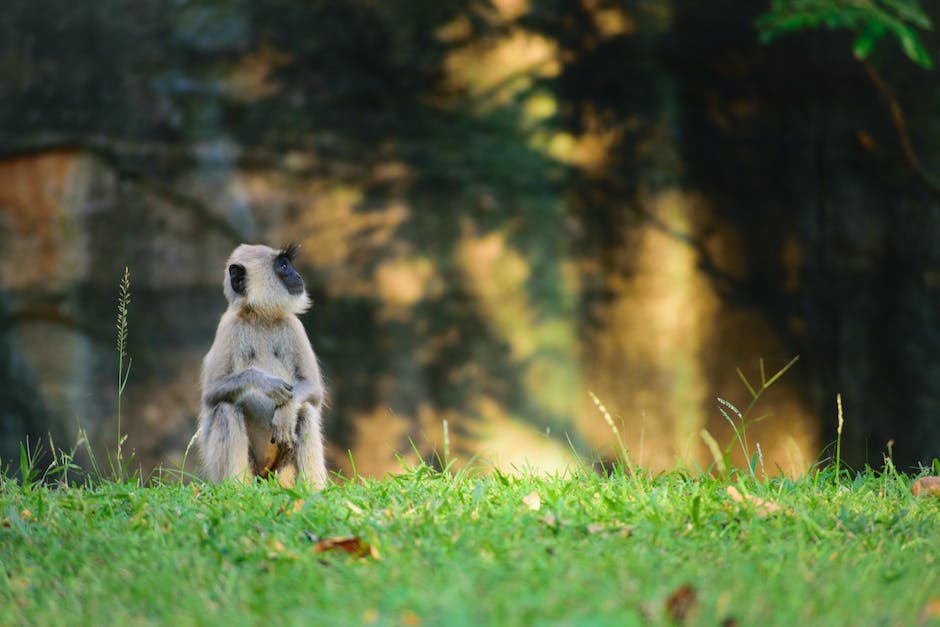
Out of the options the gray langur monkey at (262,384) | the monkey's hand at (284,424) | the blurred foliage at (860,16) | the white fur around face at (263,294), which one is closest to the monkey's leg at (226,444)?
the gray langur monkey at (262,384)

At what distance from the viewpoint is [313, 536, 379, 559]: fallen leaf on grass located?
11.0 ft

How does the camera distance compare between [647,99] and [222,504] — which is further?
[647,99]

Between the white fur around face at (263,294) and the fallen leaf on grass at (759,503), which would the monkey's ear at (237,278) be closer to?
the white fur around face at (263,294)

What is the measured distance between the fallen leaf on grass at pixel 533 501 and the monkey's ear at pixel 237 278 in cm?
257

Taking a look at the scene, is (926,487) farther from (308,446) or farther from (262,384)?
(262,384)

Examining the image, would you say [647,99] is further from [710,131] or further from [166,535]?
[166,535]

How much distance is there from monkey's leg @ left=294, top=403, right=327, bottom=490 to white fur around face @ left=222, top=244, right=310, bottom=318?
0.57m

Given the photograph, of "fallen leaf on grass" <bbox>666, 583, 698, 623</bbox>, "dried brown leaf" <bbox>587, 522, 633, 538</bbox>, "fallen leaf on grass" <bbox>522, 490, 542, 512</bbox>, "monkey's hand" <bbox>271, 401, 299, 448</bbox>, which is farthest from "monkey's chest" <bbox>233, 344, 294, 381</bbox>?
"fallen leaf on grass" <bbox>666, 583, 698, 623</bbox>

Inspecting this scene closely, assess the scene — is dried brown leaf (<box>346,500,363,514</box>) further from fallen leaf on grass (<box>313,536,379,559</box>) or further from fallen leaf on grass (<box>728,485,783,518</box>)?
fallen leaf on grass (<box>728,485,783,518</box>)

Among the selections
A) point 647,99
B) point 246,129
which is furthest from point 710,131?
point 246,129

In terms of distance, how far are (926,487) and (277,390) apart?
3020 mm

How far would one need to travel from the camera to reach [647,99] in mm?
9797

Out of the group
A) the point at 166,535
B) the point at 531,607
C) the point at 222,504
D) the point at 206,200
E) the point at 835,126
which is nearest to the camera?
the point at 531,607

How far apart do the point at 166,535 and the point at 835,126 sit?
26.4 ft
